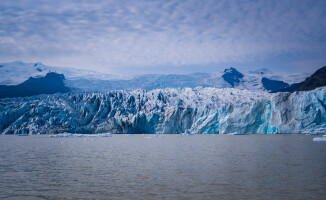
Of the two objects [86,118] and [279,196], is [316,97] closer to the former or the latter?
[279,196]

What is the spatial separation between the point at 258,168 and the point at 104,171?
7.98 metres

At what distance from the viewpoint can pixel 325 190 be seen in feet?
30.4

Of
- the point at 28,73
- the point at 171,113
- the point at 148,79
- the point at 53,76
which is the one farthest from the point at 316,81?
the point at 28,73

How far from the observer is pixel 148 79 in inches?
5374

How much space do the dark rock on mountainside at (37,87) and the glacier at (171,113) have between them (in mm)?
26592

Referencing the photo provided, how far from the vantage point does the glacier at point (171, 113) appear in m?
47.6

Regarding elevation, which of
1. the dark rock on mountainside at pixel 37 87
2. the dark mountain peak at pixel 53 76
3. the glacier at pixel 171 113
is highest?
the dark mountain peak at pixel 53 76

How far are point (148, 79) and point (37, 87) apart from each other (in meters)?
53.5

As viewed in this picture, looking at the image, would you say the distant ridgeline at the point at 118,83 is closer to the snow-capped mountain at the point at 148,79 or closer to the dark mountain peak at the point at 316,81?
the snow-capped mountain at the point at 148,79

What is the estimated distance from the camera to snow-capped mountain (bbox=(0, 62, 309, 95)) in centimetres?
12556

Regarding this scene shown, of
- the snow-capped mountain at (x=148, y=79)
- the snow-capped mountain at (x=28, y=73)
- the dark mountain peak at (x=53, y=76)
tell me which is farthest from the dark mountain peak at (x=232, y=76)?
the dark mountain peak at (x=53, y=76)

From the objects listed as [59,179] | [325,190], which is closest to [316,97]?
[325,190]

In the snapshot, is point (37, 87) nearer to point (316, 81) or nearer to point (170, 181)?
point (316, 81)

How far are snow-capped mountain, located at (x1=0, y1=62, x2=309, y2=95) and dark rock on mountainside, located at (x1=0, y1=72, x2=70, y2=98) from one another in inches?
173
